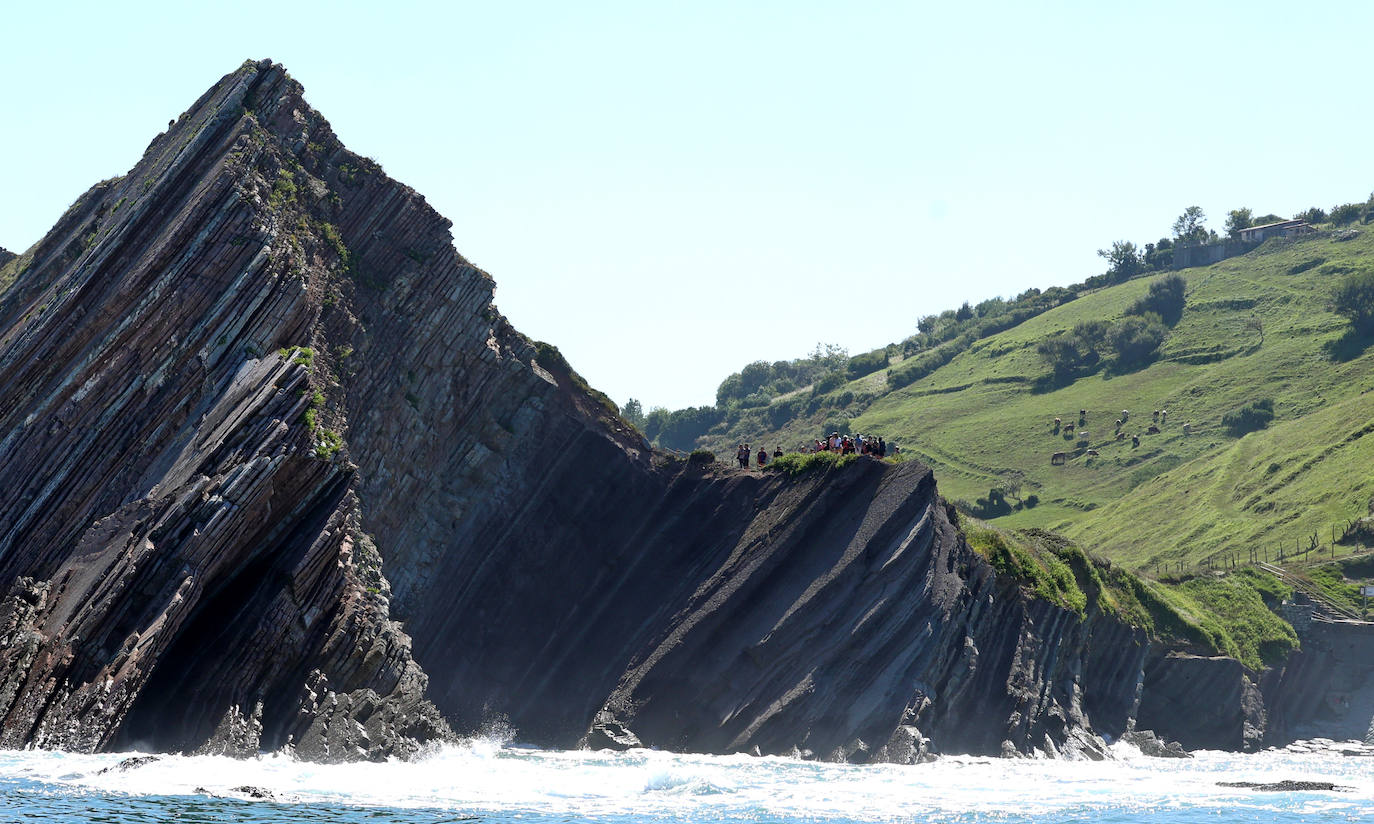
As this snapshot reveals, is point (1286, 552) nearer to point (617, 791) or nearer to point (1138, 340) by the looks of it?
point (617, 791)

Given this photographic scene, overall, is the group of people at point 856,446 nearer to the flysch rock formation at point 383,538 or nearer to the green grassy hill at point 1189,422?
the flysch rock formation at point 383,538

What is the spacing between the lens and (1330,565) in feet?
315

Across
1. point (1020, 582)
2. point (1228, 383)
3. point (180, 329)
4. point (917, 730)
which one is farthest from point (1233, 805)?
point (1228, 383)

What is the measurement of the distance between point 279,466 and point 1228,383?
5172 inches

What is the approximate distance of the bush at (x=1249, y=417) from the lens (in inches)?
5709

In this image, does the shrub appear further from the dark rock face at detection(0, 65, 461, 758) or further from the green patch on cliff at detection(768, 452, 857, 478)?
the dark rock face at detection(0, 65, 461, 758)

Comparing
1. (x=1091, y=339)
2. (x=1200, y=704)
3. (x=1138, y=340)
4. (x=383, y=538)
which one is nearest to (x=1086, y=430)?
(x=1138, y=340)

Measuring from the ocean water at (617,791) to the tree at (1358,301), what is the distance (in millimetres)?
108904

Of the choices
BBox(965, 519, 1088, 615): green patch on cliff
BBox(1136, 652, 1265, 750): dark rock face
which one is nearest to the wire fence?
BBox(1136, 652, 1265, 750): dark rock face

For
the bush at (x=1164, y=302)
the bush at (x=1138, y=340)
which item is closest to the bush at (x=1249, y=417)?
the bush at (x=1138, y=340)

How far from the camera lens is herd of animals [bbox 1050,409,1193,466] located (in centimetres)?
15162

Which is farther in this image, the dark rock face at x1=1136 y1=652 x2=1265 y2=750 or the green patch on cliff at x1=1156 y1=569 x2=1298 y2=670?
the green patch on cliff at x1=1156 y1=569 x2=1298 y2=670

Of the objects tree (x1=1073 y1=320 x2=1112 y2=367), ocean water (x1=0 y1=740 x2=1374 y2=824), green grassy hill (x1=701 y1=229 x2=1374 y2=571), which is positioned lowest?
ocean water (x1=0 y1=740 x2=1374 y2=824)

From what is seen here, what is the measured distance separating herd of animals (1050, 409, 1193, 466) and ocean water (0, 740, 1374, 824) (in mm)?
92433
